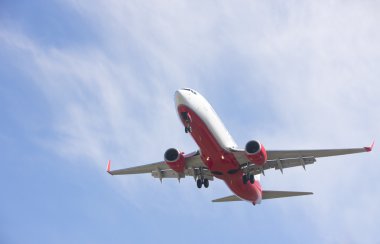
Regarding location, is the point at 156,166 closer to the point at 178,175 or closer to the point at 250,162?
the point at 178,175

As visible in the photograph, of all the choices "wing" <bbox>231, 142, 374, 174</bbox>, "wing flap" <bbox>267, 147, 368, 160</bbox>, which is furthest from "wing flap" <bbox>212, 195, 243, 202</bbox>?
"wing flap" <bbox>267, 147, 368, 160</bbox>

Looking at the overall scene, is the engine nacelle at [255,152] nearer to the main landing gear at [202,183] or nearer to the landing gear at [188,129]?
the landing gear at [188,129]

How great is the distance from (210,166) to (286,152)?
578 cm

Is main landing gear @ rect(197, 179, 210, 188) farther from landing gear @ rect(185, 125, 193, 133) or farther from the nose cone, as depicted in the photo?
the nose cone

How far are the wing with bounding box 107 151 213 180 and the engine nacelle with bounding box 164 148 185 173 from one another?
1275 millimetres

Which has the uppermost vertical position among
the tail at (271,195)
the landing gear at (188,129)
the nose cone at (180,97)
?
the nose cone at (180,97)

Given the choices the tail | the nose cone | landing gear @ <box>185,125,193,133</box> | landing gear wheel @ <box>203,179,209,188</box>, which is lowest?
the tail

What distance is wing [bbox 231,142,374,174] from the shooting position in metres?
46.7

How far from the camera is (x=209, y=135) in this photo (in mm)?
44906

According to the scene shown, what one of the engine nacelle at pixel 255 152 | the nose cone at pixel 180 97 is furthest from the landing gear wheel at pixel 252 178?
the nose cone at pixel 180 97

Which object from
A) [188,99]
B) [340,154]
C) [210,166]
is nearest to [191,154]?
[210,166]

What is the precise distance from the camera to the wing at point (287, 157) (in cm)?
4669

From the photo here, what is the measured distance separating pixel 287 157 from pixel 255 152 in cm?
426

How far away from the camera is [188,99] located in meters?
44.8
